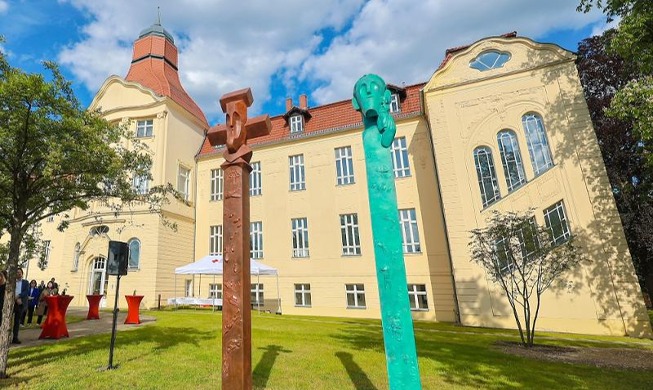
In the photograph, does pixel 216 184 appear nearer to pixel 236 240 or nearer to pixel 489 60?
pixel 489 60

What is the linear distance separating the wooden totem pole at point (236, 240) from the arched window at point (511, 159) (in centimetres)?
1403

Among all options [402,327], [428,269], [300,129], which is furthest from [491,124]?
[402,327]

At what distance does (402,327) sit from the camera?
323 cm

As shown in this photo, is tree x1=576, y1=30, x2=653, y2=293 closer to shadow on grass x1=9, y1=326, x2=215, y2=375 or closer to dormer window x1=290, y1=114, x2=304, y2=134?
dormer window x1=290, y1=114, x2=304, y2=134

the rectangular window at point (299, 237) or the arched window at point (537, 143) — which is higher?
the arched window at point (537, 143)

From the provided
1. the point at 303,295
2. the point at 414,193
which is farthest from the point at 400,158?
the point at 303,295

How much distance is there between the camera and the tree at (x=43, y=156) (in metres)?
6.22

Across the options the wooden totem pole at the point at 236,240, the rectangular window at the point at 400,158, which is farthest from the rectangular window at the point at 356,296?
the wooden totem pole at the point at 236,240

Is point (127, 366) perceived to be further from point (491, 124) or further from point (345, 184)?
point (491, 124)

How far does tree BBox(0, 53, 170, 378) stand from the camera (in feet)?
20.4

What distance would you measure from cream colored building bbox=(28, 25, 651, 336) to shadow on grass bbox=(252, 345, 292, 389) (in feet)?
15.6

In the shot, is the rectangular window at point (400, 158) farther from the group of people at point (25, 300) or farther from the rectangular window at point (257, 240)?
the group of people at point (25, 300)

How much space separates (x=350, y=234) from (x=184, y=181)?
12.3 m

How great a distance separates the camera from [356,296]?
1870cm
